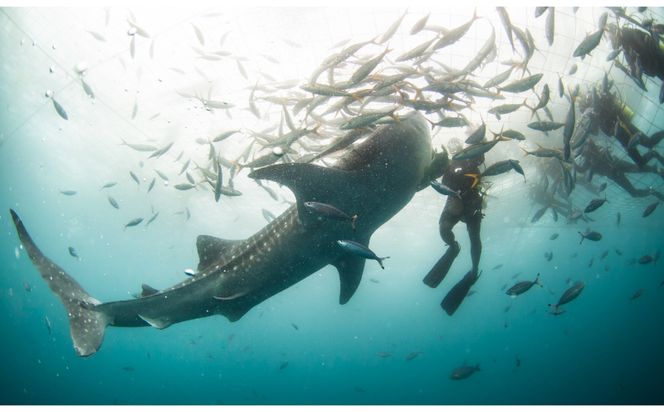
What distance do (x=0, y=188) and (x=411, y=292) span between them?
244 ft

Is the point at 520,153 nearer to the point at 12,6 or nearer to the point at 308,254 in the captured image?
the point at 308,254

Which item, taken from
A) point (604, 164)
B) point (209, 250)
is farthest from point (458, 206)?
point (604, 164)

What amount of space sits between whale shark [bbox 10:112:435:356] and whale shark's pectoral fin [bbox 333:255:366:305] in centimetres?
12

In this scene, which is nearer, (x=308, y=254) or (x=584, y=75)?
(x=308, y=254)

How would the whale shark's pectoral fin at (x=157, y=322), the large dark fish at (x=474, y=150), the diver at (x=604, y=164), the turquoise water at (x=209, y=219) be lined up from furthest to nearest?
the turquoise water at (x=209, y=219) < the diver at (x=604, y=164) < the large dark fish at (x=474, y=150) < the whale shark's pectoral fin at (x=157, y=322)

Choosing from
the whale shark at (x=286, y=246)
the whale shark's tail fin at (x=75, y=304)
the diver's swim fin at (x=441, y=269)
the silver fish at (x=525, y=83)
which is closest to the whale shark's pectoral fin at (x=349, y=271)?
the whale shark at (x=286, y=246)

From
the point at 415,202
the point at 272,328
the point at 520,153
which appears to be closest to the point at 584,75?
the point at 520,153

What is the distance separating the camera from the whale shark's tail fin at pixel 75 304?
14.0 ft

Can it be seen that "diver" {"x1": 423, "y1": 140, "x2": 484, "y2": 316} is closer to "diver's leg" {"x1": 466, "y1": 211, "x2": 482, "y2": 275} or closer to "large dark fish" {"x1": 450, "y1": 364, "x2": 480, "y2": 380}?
"diver's leg" {"x1": 466, "y1": 211, "x2": 482, "y2": 275}

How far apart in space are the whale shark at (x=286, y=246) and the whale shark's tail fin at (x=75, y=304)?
11mm

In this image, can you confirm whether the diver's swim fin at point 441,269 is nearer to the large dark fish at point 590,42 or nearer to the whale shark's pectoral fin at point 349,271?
the whale shark's pectoral fin at point 349,271

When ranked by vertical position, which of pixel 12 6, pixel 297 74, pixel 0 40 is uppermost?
pixel 12 6

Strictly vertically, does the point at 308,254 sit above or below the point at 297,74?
below

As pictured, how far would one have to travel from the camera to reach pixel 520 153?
1412 centimetres
